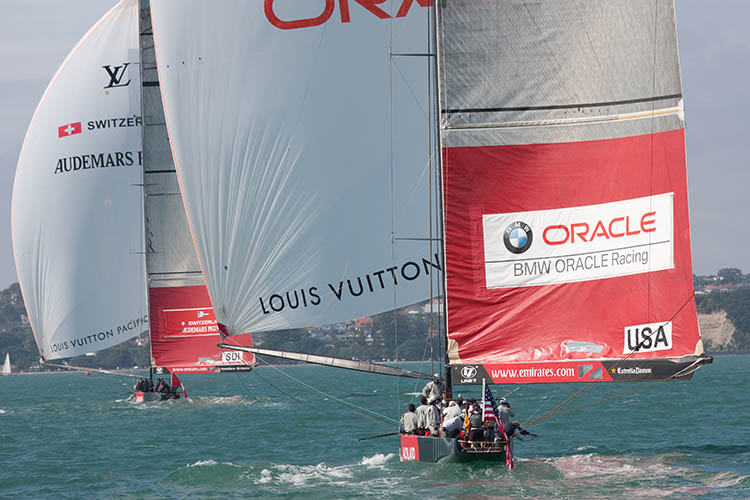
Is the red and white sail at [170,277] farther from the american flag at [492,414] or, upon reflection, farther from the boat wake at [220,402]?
the american flag at [492,414]

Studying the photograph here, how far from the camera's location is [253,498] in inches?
739

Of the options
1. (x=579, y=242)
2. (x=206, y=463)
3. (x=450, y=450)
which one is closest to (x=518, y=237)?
(x=579, y=242)

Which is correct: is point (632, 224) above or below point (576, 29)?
below

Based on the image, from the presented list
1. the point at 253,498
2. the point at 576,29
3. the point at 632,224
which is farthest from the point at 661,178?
the point at 253,498

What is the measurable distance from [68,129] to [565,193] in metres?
24.5

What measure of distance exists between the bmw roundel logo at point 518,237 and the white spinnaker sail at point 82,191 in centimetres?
2348

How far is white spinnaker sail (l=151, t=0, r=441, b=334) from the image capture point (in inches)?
792

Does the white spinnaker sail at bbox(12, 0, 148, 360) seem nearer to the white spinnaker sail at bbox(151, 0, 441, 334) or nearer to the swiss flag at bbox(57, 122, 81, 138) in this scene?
the swiss flag at bbox(57, 122, 81, 138)

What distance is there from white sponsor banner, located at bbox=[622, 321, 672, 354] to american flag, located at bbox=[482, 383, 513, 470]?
2.29 metres

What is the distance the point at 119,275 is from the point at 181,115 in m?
20.0

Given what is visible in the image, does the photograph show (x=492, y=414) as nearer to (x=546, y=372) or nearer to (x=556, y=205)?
(x=546, y=372)

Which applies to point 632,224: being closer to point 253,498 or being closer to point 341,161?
point 341,161

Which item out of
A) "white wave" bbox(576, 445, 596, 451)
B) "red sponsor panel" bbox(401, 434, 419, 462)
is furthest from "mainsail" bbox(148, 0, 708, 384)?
"white wave" bbox(576, 445, 596, 451)

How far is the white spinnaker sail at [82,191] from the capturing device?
38.8 meters
